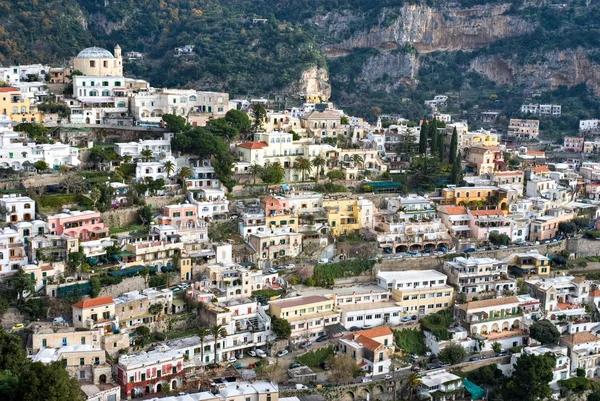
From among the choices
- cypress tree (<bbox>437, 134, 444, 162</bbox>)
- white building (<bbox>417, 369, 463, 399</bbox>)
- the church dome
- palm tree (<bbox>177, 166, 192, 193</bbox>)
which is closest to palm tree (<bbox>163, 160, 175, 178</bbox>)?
palm tree (<bbox>177, 166, 192, 193</bbox>)

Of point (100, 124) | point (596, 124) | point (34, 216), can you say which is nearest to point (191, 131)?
point (100, 124)

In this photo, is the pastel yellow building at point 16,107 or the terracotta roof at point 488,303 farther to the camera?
the pastel yellow building at point 16,107

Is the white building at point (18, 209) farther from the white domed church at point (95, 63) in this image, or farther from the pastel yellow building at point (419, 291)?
the white domed church at point (95, 63)

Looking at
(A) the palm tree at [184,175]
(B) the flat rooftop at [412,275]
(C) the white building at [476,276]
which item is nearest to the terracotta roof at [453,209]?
(C) the white building at [476,276]

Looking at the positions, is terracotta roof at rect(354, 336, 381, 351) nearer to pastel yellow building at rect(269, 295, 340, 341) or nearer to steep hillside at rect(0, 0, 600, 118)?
pastel yellow building at rect(269, 295, 340, 341)

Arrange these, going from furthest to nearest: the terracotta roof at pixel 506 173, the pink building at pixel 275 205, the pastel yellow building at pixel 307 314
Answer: the terracotta roof at pixel 506 173 → the pink building at pixel 275 205 → the pastel yellow building at pixel 307 314

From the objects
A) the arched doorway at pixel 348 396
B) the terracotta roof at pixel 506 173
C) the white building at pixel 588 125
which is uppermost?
the white building at pixel 588 125

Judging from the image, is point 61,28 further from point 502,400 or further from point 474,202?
point 502,400

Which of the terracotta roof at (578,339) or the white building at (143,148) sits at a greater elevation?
the white building at (143,148)
